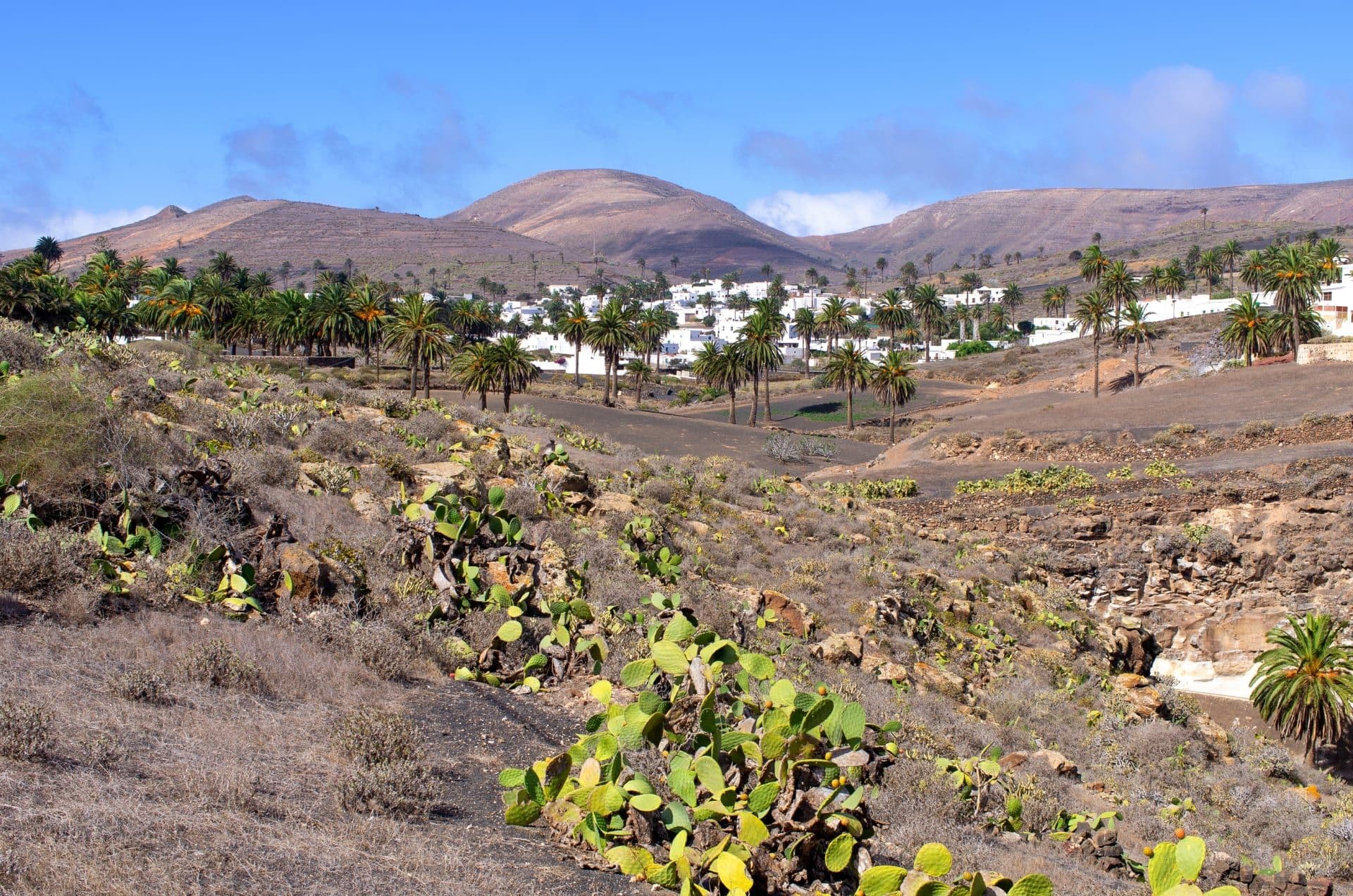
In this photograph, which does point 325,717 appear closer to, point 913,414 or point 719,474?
point 719,474

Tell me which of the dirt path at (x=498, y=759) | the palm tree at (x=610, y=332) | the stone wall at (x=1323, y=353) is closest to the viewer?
the dirt path at (x=498, y=759)

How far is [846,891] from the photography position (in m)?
6.10

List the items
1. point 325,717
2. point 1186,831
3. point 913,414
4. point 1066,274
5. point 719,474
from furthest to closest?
point 1066,274 < point 913,414 < point 719,474 < point 1186,831 < point 325,717

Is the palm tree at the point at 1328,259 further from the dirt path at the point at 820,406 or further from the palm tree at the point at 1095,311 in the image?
the dirt path at the point at 820,406

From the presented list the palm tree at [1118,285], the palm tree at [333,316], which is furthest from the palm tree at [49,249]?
the palm tree at [1118,285]

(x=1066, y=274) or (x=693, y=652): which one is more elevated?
(x=1066, y=274)

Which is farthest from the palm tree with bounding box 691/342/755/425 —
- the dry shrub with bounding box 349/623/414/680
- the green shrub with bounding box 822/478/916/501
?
the dry shrub with bounding box 349/623/414/680

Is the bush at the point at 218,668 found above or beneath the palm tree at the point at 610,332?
beneath

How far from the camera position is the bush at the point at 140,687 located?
280 inches

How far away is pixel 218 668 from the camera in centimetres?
777

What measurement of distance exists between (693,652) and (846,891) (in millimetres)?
2037

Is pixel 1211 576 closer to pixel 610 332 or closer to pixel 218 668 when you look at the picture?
pixel 218 668

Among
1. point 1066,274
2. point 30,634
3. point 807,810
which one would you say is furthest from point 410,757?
point 1066,274

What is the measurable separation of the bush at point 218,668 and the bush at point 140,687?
12.2 inches
